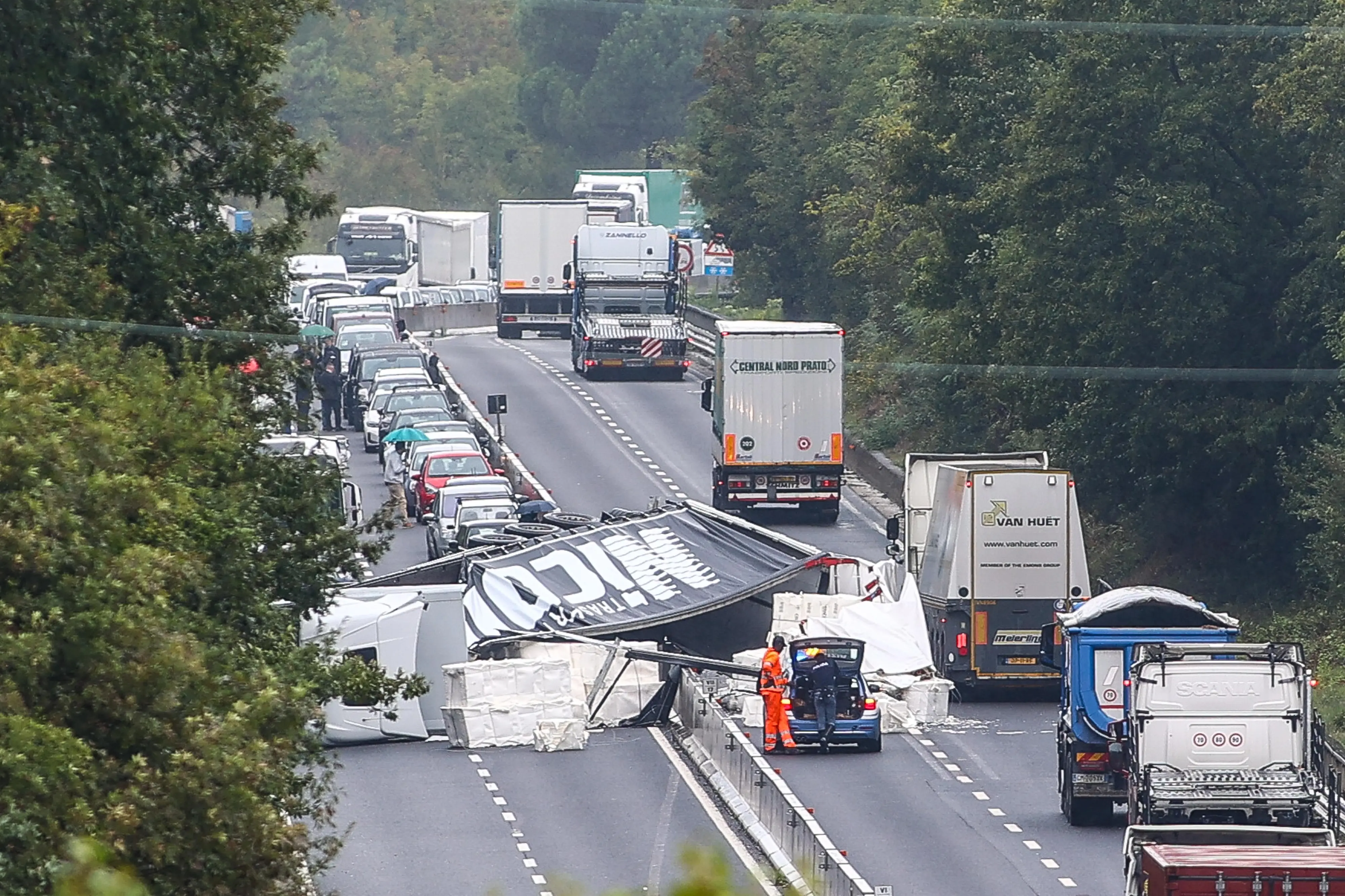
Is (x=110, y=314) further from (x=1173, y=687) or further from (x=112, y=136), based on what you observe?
(x=1173, y=687)

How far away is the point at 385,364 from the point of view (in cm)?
5916

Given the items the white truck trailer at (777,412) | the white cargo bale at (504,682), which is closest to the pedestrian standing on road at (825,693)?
the white cargo bale at (504,682)

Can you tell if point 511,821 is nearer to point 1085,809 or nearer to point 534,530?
point 1085,809

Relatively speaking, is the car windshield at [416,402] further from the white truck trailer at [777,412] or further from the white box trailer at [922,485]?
the white box trailer at [922,485]

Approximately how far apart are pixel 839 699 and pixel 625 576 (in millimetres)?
6448

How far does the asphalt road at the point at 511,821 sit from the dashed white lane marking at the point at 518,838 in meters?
0.04

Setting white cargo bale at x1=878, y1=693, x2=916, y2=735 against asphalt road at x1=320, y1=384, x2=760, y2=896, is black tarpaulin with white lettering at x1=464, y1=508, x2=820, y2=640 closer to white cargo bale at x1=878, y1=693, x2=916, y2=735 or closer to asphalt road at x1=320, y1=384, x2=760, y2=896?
asphalt road at x1=320, y1=384, x2=760, y2=896

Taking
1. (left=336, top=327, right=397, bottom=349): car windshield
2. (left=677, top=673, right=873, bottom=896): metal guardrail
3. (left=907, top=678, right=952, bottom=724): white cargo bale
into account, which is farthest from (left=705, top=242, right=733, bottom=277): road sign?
A: (left=677, top=673, right=873, bottom=896): metal guardrail

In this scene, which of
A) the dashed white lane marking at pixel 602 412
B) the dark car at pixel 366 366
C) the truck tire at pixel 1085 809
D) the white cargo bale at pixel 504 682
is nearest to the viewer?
the truck tire at pixel 1085 809

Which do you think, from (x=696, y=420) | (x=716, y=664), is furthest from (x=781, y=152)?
(x=716, y=664)

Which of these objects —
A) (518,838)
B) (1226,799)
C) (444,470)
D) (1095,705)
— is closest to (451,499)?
(444,470)

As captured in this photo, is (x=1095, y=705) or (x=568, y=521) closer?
(x=1095, y=705)

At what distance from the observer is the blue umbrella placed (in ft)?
161

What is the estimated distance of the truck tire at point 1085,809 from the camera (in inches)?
989
